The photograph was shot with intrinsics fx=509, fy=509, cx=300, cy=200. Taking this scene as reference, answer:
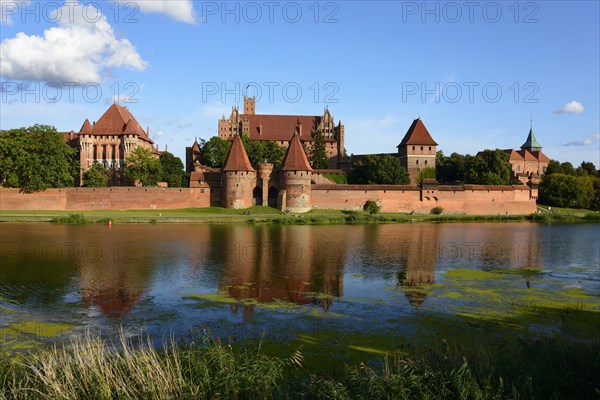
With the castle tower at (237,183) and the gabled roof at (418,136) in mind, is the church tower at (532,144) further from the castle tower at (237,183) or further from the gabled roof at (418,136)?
the castle tower at (237,183)

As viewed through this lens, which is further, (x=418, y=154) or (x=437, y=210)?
(x=418, y=154)

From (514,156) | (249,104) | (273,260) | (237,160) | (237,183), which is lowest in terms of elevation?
(273,260)

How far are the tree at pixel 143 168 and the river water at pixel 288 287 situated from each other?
79.9ft

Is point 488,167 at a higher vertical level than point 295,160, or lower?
higher

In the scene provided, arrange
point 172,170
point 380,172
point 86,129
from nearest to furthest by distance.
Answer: point 380,172, point 172,170, point 86,129

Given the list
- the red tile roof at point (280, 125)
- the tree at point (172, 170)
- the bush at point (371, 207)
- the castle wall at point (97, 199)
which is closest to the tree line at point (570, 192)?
the bush at point (371, 207)

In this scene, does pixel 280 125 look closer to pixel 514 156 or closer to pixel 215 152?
pixel 215 152

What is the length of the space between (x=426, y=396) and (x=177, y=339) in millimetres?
4934

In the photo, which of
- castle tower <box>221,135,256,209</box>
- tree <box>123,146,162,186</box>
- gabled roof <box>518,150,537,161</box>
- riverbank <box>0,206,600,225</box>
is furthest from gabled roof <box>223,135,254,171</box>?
gabled roof <box>518,150,537,161</box>

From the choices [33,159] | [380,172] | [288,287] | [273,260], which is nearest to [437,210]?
[380,172]

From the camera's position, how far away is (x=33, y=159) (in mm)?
43031

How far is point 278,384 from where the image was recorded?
6848 mm

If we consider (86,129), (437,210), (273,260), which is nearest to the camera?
(273,260)

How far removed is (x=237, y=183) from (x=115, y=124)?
19035 mm
